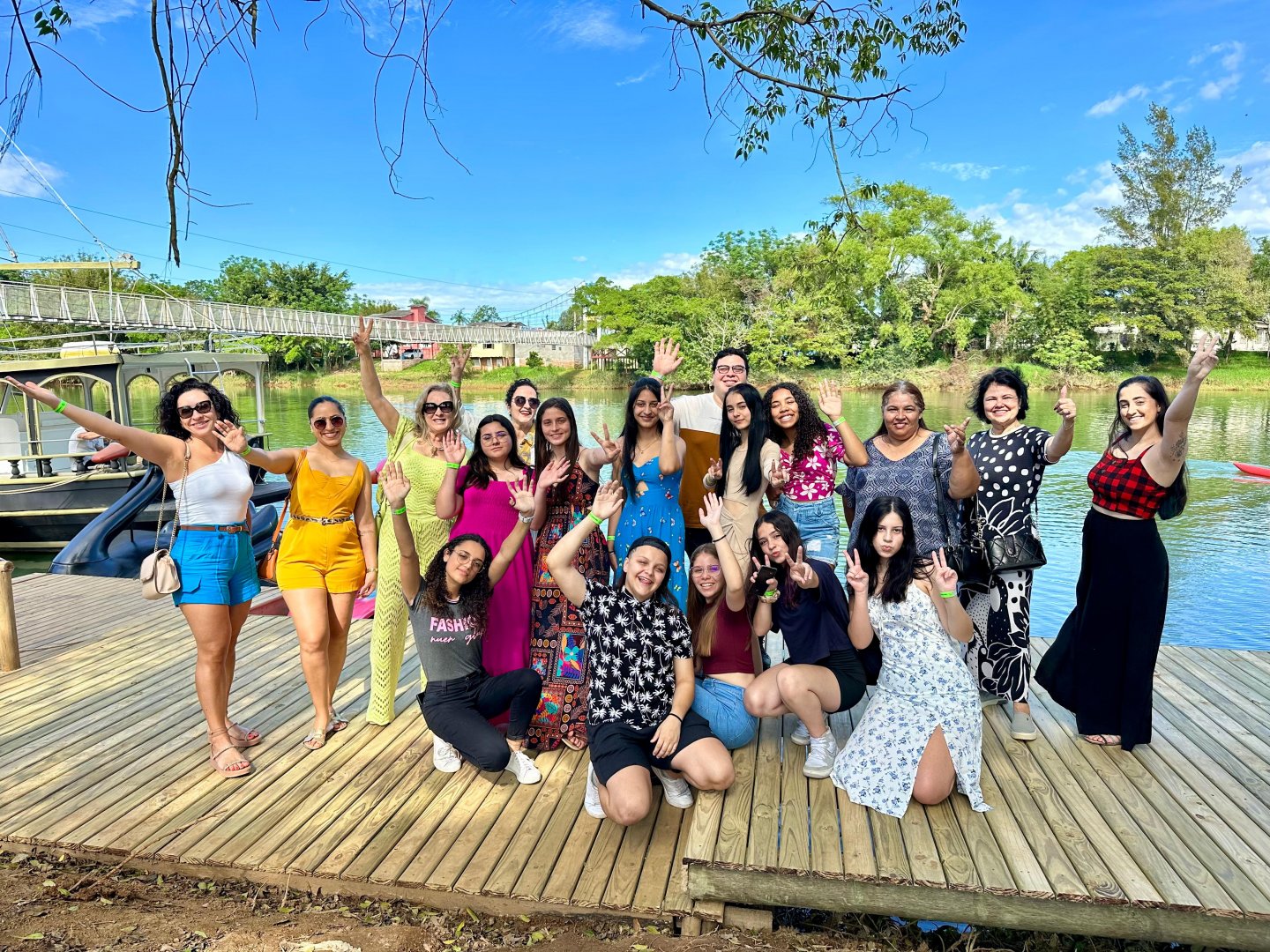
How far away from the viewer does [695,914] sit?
2867 millimetres

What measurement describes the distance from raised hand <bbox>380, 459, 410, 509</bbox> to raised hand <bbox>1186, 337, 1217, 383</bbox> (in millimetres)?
3143

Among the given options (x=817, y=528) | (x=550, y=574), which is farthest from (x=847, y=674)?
Result: (x=550, y=574)

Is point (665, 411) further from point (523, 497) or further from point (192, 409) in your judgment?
point (192, 409)

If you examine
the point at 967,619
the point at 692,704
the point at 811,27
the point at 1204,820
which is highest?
the point at 811,27

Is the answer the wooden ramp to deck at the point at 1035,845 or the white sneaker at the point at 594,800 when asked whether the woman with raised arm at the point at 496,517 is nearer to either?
the white sneaker at the point at 594,800

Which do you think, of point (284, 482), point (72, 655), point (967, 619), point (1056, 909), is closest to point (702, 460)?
point (967, 619)

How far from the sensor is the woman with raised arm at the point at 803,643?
3.45m

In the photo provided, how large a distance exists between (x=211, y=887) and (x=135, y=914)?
26 cm

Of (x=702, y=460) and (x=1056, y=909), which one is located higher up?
(x=702, y=460)

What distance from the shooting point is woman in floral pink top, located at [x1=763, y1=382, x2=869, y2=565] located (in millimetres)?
4031

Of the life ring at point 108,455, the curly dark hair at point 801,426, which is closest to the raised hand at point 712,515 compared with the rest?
the curly dark hair at point 801,426

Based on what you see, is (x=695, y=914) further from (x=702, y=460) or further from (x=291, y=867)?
(x=702, y=460)

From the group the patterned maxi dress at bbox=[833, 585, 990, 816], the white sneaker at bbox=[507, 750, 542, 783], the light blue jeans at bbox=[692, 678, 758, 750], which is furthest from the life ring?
the patterned maxi dress at bbox=[833, 585, 990, 816]

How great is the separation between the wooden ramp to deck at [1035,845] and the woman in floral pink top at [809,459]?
1.05m
